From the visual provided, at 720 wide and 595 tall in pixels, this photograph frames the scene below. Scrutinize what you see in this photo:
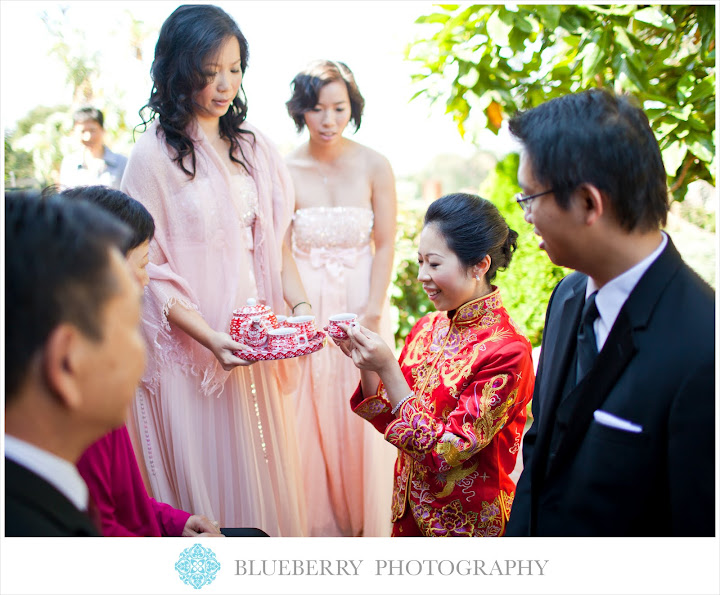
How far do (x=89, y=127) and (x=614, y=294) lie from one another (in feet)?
15.4

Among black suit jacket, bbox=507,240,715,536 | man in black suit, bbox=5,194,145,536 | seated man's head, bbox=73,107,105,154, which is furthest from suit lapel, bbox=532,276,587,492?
seated man's head, bbox=73,107,105,154

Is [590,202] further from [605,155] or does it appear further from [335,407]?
[335,407]

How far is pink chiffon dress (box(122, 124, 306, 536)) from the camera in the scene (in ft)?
7.54

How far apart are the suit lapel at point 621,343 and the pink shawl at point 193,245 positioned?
1.46m

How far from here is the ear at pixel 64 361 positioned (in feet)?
3.13

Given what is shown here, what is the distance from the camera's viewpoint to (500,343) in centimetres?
193

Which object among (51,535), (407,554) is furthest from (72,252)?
(407,554)

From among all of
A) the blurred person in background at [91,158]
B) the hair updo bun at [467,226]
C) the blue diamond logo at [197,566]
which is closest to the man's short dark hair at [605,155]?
the hair updo bun at [467,226]

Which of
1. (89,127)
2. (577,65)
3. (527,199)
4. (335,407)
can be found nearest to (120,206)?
(527,199)

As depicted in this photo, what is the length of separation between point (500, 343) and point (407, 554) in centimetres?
67

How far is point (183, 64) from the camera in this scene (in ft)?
7.38

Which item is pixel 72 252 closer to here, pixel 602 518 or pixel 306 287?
pixel 602 518

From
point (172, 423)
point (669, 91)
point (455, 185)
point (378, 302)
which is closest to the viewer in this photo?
point (172, 423)

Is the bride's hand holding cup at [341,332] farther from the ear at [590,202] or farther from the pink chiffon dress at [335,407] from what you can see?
the pink chiffon dress at [335,407]
